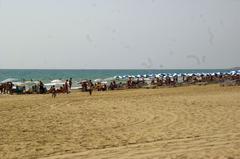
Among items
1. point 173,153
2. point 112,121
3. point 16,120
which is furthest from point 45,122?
point 173,153

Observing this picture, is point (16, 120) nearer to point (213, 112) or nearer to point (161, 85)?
point (213, 112)

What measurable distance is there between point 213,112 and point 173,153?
314 inches

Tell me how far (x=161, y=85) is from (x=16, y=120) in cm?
3012

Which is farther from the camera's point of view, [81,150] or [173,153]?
[81,150]

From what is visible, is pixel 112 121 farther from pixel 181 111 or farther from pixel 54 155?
pixel 54 155

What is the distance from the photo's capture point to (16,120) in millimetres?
14352

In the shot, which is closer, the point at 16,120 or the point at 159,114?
the point at 16,120

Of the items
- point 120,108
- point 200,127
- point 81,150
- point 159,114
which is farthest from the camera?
point 120,108

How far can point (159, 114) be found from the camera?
15875 millimetres

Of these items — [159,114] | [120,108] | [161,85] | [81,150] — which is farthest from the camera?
[161,85]

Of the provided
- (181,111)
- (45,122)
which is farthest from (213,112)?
(45,122)

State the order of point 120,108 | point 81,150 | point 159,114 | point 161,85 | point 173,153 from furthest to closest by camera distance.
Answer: point 161,85, point 120,108, point 159,114, point 81,150, point 173,153

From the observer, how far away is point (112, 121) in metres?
14.1

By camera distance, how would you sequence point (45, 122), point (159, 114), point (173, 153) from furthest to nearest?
point (159, 114), point (45, 122), point (173, 153)
